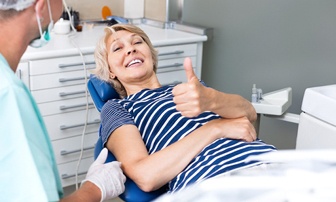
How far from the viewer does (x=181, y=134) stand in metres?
1.78

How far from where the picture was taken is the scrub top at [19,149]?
1.08 m

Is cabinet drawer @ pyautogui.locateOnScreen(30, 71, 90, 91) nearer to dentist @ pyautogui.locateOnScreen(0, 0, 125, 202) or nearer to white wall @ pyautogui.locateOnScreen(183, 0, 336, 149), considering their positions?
white wall @ pyautogui.locateOnScreen(183, 0, 336, 149)

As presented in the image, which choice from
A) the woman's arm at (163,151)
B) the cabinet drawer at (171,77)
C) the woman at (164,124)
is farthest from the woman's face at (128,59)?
the cabinet drawer at (171,77)

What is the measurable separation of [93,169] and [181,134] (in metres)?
0.32

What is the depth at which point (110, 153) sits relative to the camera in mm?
1794

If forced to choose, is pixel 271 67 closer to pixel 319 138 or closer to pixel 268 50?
pixel 268 50

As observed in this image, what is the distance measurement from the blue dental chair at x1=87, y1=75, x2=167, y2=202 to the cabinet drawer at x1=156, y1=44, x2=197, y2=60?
0.72m

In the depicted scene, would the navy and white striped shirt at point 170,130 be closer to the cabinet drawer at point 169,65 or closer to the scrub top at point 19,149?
the scrub top at point 19,149

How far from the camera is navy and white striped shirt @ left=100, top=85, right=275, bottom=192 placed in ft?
5.38

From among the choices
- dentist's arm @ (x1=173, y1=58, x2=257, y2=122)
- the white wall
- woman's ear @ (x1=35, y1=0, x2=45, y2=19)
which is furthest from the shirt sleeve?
the white wall

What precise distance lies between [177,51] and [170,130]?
1079 millimetres

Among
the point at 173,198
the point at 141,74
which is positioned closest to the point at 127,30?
the point at 141,74

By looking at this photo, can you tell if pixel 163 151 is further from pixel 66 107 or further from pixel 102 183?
pixel 66 107

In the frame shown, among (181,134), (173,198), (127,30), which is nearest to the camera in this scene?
(173,198)
